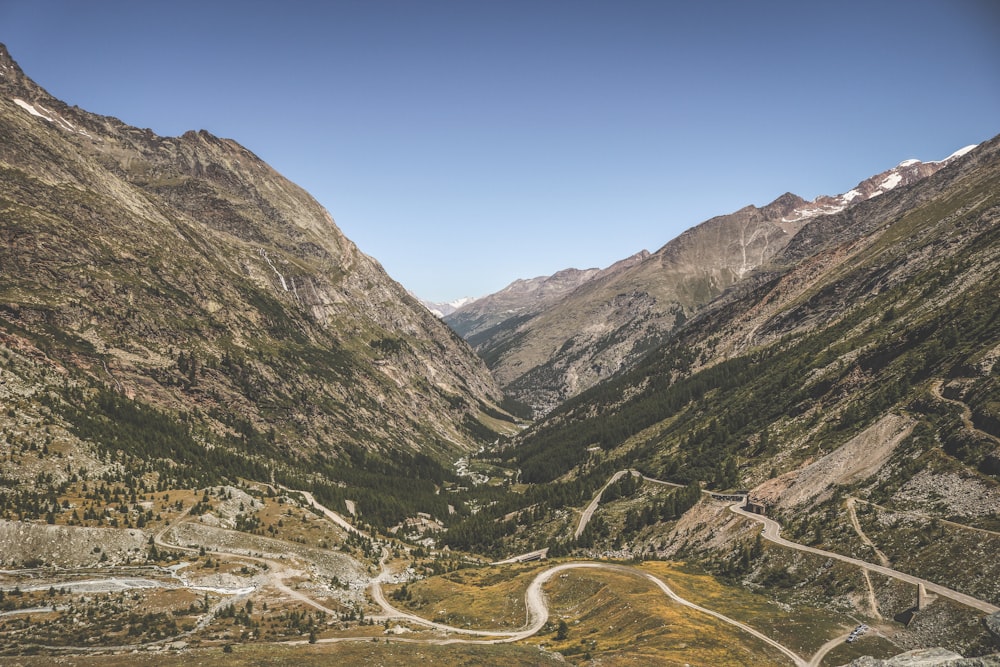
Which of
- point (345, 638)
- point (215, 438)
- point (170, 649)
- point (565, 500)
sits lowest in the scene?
point (565, 500)

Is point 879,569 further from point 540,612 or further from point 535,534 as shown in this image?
point 535,534

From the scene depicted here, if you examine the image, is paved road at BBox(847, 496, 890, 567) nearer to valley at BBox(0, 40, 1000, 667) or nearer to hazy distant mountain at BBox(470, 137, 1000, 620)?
hazy distant mountain at BBox(470, 137, 1000, 620)

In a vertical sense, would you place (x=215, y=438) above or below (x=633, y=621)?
above

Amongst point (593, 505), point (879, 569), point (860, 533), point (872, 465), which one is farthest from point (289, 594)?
point (593, 505)

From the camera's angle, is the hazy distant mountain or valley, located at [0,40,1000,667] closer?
valley, located at [0,40,1000,667]

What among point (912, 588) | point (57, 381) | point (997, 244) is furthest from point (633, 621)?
point (997, 244)

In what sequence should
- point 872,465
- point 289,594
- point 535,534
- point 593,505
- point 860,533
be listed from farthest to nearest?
point 593,505 < point 535,534 < point 872,465 < point 289,594 < point 860,533

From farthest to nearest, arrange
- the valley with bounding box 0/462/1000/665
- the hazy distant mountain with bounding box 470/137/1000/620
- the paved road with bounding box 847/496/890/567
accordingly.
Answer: the paved road with bounding box 847/496/890/567
the hazy distant mountain with bounding box 470/137/1000/620
the valley with bounding box 0/462/1000/665

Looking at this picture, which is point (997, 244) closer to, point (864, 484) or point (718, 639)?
point (864, 484)

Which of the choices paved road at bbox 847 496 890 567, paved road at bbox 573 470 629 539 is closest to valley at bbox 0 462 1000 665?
paved road at bbox 847 496 890 567
